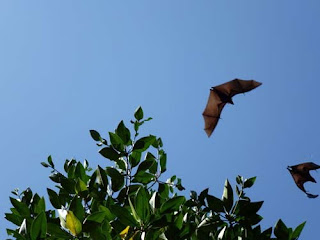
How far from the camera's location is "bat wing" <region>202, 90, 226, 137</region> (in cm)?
434

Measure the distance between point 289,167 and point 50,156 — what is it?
2.33 meters

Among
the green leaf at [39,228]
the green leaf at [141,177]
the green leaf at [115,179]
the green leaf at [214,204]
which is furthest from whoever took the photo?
the green leaf at [141,177]

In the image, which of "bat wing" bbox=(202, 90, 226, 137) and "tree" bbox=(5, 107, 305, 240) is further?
"bat wing" bbox=(202, 90, 226, 137)

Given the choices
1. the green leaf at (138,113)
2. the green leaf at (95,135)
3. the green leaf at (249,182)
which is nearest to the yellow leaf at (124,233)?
the green leaf at (249,182)

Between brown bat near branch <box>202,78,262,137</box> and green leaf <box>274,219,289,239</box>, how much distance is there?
151 centimetres

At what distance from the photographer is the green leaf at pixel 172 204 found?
245 cm

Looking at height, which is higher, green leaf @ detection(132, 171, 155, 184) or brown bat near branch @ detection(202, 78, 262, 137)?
brown bat near branch @ detection(202, 78, 262, 137)

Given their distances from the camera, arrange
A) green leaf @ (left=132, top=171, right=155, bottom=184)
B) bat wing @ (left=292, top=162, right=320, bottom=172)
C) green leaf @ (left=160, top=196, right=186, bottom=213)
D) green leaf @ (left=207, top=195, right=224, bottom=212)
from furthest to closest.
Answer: bat wing @ (left=292, top=162, right=320, bottom=172) → green leaf @ (left=132, top=171, right=155, bottom=184) → green leaf @ (left=207, top=195, right=224, bottom=212) → green leaf @ (left=160, top=196, right=186, bottom=213)

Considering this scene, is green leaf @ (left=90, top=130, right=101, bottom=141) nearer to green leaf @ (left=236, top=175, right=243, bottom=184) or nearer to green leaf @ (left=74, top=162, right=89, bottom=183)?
green leaf @ (left=74, top=162, right=89, bottom=183)

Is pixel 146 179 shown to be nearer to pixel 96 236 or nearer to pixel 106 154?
pixel 106 154

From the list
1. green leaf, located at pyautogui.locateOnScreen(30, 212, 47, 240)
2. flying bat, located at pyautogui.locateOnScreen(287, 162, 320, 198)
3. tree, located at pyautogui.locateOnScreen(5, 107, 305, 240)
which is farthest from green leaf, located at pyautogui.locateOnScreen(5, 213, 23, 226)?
flying bat, located at pyautogui.locateOnScreen(287, 162, 320, 198)

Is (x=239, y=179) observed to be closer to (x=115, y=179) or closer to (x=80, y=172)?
(x=115, y=179)

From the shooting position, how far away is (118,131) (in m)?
3.43

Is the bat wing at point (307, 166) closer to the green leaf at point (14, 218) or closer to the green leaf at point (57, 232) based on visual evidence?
the green leaf at point (57, 232)
